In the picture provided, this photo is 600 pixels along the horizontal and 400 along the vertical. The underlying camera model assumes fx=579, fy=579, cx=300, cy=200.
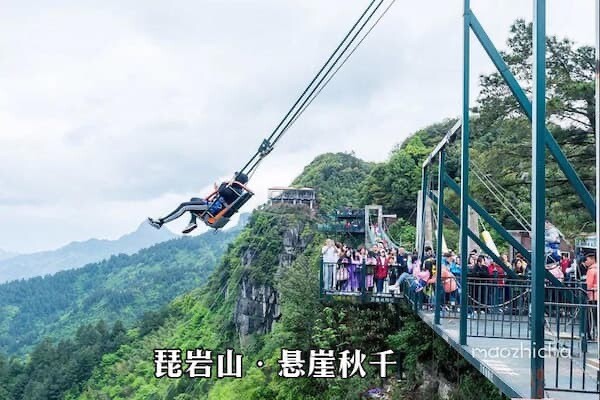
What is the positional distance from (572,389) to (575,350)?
2.11 metres

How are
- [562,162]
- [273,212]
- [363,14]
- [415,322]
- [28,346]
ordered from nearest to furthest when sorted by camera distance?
[562,162] < [363,14] < [415,322] < [273,212] < [28,346]

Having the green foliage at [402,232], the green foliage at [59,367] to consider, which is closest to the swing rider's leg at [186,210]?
the green foliage at [402,232]

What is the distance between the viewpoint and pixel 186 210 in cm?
741

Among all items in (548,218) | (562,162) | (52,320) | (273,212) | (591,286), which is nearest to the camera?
(562,162)

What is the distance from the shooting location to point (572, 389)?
16.8ft

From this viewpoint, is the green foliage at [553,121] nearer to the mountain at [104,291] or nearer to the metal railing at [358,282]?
the metal railing at [358,282]

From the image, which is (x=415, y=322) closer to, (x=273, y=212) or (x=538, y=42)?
(x=538, y=42)

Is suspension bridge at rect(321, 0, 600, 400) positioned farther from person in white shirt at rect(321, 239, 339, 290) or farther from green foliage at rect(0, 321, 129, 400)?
green foliage at rect(0, 321, 129, 400)

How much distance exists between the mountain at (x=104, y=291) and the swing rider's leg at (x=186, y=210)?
88.8 meters

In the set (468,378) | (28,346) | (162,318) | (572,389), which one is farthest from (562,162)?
(28,346)

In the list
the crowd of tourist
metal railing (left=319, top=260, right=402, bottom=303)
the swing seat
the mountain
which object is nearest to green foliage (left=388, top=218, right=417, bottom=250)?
the crowd of tourist

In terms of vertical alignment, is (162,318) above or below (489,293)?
below

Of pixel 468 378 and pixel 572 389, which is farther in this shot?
pixel 468 378

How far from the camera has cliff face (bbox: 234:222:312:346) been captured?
42625 mm
